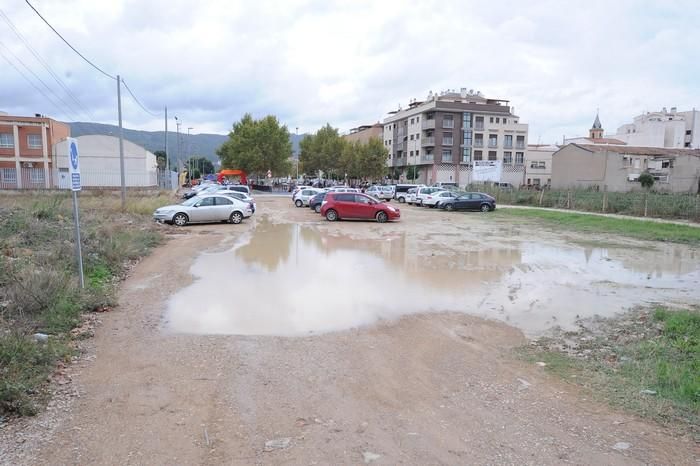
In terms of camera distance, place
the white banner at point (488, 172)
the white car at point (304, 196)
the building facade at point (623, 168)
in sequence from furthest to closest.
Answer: the white banner at point (488, 172), the building facade at point (623, 168), the white car at point (304, 196)

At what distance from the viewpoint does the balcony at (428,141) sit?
7925 cm

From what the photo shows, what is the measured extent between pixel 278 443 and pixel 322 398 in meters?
0.97


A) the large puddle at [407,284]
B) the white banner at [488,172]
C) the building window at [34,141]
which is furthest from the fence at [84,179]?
the white banner at [488,172]

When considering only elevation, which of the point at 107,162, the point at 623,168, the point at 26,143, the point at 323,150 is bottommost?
the point at 107,162

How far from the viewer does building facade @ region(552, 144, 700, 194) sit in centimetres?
5259

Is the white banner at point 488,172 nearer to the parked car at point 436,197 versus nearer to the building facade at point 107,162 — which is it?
the parked car at point 436,197

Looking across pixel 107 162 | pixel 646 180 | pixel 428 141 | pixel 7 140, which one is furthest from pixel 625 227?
pixel 428 141

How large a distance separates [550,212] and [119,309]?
30.0 meters

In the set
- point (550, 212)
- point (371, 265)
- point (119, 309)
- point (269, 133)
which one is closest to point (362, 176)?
point (269, 133)

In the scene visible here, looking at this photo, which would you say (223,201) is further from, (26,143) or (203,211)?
(26,143)

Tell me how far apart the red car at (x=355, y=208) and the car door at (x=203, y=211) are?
6045 millimetres

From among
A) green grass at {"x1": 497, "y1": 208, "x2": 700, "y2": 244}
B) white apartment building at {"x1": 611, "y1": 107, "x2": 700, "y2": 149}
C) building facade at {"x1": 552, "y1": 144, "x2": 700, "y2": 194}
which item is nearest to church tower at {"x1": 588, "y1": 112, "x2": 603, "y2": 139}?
white apartment building at {"x1": 611, "y1": 107, "x2": 700, "y2": 149}

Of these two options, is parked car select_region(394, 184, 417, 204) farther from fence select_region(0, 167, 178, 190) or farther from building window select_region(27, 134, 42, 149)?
building window select_region(27, 134, 42, 149)

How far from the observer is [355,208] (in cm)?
2661
